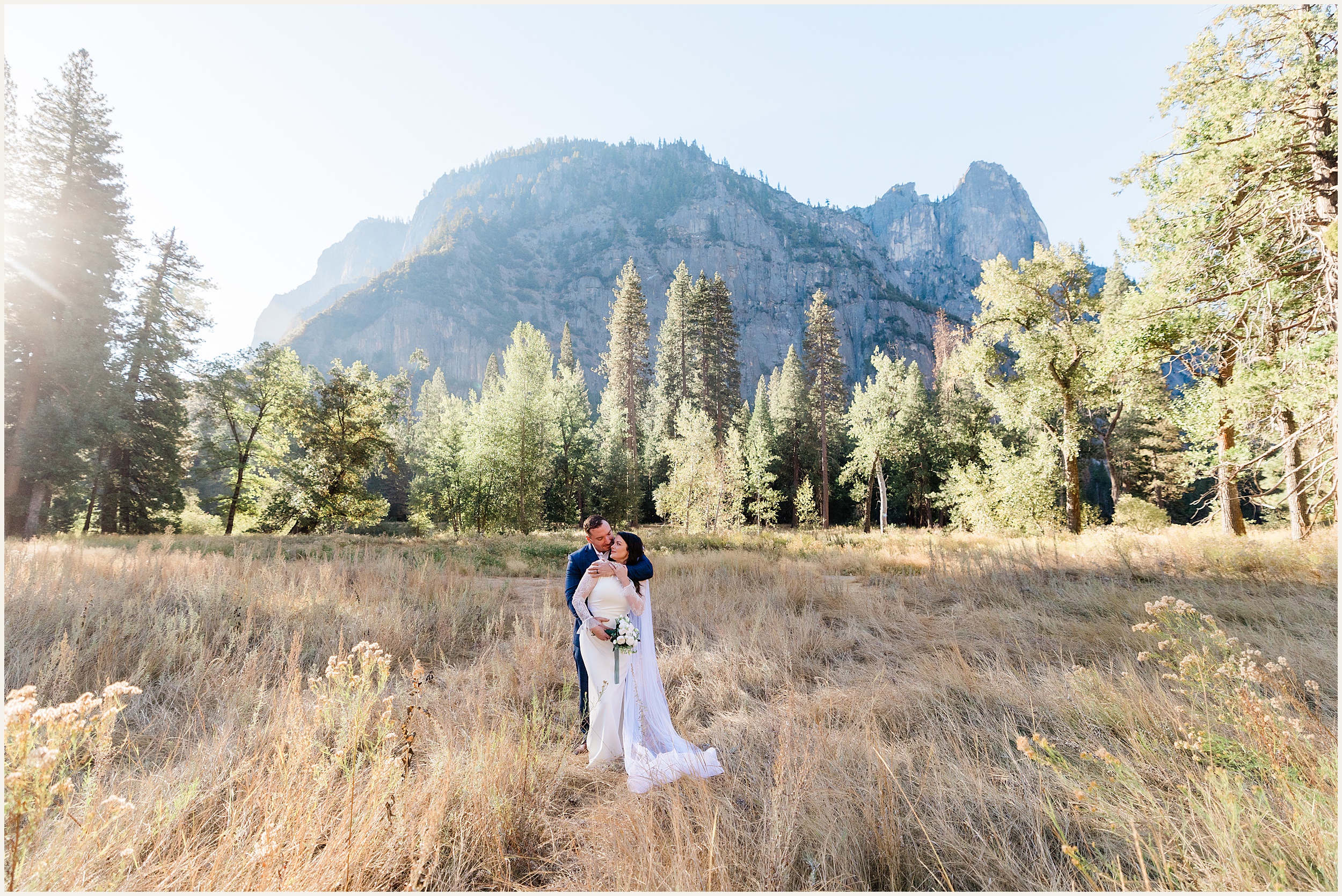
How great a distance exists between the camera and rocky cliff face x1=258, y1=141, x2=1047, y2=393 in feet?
413

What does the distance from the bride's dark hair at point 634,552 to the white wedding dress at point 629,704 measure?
15 cm

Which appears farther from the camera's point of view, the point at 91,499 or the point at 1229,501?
the point at 91,499

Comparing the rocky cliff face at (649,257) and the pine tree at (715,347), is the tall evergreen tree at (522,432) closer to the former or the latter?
the pine tree at (715,347)

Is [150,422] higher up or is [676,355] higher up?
Result: [676,355]

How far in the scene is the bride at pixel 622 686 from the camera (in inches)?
153

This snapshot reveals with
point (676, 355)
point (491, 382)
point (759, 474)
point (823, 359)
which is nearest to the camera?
point (759, 474)

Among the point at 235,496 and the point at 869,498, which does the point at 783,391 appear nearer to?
the point at 869,498

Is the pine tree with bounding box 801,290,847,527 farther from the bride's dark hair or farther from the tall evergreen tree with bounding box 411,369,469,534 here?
the bride's dark hair

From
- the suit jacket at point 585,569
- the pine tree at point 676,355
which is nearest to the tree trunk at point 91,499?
the suit jacket at point 585,569

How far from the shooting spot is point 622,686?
13.3ft

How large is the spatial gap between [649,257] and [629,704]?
152 meters

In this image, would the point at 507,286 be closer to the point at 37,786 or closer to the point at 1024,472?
the point at 1024,472

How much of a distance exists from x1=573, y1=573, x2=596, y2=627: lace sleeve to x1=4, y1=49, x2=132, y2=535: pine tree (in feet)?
74.5

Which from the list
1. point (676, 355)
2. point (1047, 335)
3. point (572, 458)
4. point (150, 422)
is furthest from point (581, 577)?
point (676, 355)
